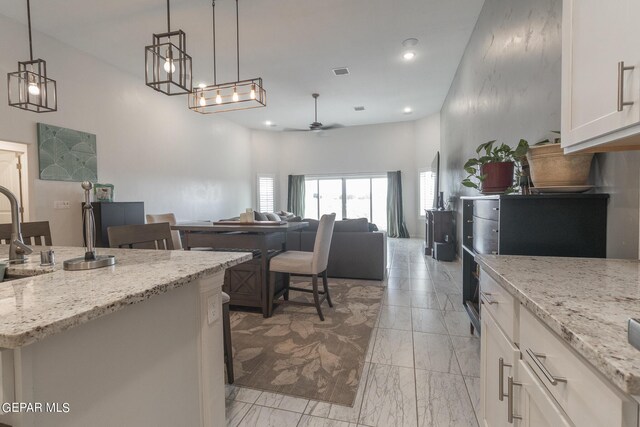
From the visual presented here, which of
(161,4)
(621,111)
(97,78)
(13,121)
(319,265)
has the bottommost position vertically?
(319,265)

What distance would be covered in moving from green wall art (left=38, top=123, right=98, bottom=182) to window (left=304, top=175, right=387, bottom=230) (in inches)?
229

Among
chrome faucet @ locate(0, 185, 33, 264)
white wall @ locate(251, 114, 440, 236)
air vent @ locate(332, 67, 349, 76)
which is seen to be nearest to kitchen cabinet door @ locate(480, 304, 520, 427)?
chrome faucet @ locate(0, 185, 33, 264)

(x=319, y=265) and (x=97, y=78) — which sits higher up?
(x=97, y=78)

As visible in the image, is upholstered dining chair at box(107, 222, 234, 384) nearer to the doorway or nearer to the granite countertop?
the granite countertop

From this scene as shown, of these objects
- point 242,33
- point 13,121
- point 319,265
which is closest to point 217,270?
point 319,265

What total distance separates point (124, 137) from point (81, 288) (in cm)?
492

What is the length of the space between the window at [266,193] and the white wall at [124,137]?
1517 millimetres

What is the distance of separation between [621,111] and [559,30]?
1.37 m

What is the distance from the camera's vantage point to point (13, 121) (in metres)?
3.53

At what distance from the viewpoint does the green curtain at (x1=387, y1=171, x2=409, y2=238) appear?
845 cm

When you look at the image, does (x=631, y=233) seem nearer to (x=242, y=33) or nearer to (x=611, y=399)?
(x=611, y=399)

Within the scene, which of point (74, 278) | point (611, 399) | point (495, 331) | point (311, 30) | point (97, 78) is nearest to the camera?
point (611, 399)

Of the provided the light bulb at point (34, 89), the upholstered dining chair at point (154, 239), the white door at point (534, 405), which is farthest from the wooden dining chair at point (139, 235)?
the white door at point (534, 405)

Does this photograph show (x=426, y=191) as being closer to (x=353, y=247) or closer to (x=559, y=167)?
(x=353, y=247)
